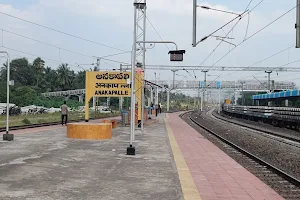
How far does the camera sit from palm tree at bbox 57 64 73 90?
9342cm

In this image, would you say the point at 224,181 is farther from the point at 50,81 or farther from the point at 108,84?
the point at 50,81

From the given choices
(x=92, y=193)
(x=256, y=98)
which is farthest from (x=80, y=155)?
(x=256, y=98)

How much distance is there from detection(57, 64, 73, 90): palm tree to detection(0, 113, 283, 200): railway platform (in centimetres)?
8266

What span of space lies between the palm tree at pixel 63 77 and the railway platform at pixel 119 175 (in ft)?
271

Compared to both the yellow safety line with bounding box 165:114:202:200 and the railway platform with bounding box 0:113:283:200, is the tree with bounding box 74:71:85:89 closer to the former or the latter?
the railway platform with bounding box 0:113:283:200

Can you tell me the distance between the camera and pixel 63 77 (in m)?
93.9

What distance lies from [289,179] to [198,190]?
120 inches

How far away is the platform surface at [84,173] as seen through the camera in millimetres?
6398

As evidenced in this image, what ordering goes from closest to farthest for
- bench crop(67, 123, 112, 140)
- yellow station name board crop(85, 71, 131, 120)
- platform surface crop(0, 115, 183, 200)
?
platform surface crop(0, 115, 183, 200) < bench crop(67, 123, 112, 140) < yellow station name board crop(85, 71, 131, 120)

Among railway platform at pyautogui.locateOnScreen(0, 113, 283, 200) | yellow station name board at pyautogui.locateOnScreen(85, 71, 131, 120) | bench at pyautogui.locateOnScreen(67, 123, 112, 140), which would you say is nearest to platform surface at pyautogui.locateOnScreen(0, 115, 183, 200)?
railway platform at pyautogui.locateOnScreen(0, 113, 283, 200)

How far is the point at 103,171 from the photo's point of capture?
8508mm

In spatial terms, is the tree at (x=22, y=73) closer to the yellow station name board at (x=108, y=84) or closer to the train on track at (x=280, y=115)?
the train on track at (x=280, y=115)

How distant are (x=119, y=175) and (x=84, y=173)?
0.74 metres

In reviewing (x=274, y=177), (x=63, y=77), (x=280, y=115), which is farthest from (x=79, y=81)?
(x=274, y=177)
